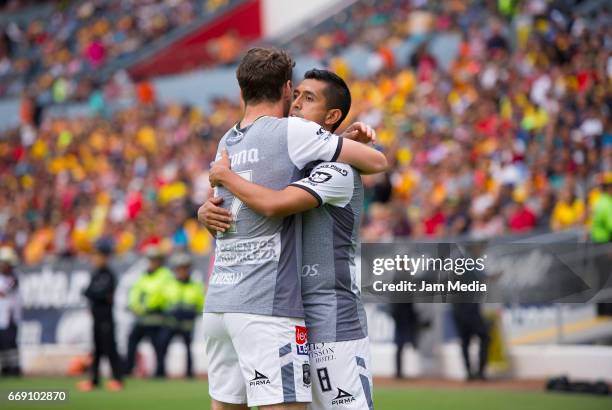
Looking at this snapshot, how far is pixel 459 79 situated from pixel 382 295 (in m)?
14.6

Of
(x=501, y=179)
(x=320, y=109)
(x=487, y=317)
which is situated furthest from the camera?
(x=501, y=179)

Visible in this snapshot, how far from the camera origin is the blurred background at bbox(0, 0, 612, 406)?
15.3 metres

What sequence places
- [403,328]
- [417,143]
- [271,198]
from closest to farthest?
[271,198] → [403,328] → [417,143]

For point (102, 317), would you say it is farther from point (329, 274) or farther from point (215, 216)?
point (329, 274)

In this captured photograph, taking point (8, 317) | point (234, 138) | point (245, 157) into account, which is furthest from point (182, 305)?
point (245, 157)

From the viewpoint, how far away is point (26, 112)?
3044 cm

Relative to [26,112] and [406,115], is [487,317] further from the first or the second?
[26,112]

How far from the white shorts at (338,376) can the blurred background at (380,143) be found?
6.15m

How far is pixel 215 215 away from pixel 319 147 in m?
0.61

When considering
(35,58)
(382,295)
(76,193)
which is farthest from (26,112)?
(382,295)

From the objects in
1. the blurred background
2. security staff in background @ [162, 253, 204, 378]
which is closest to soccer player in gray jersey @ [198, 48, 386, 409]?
the blurred background

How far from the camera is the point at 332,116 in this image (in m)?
5.52

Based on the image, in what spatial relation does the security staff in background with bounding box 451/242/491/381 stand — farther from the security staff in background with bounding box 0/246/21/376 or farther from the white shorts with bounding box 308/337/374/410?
the white shorts with bounding box 308/337/374/410

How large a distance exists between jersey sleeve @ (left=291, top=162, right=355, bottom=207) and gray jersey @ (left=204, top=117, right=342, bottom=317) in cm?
6
